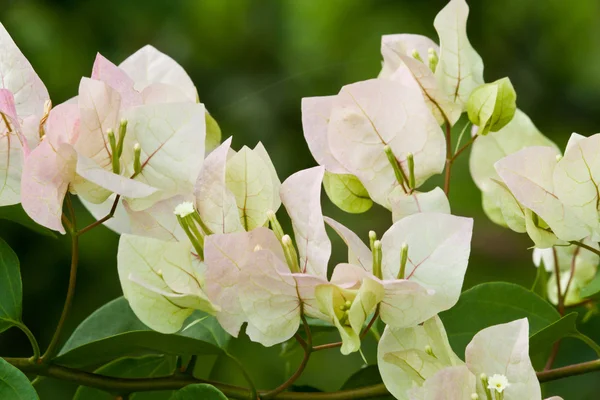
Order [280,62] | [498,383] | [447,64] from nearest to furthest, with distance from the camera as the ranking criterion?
[498,383] < [447,64] < [280,62]

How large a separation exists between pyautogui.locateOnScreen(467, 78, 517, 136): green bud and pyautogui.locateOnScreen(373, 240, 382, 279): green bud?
0.12 meters

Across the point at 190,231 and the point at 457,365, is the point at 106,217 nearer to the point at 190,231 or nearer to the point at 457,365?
the point at 190,231

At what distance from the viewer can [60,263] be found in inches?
58.1

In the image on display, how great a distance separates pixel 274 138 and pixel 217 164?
48.4 inches

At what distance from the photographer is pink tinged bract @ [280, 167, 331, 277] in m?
0.39

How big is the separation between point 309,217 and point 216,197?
0.14ft

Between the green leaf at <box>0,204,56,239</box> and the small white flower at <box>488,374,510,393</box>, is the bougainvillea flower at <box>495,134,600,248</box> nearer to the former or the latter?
the small white flower at <box>488,374,510,393</box>

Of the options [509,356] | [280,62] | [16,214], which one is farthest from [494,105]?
[280,62]

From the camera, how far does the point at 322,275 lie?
1.31 feet

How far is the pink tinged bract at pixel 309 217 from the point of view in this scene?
39 centimetres

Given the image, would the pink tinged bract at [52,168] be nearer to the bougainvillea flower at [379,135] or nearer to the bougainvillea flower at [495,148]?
the bougainvillea flower at [379,135]

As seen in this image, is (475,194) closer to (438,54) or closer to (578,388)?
(578,388)

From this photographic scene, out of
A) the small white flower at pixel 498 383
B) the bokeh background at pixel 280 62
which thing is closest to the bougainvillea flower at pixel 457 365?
the small white flower at pixel 498 383

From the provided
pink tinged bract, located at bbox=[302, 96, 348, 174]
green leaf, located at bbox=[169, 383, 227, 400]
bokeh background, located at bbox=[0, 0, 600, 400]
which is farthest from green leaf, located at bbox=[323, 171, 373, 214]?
bokeh background, located at bbox=[0, 0, 600, 400]
